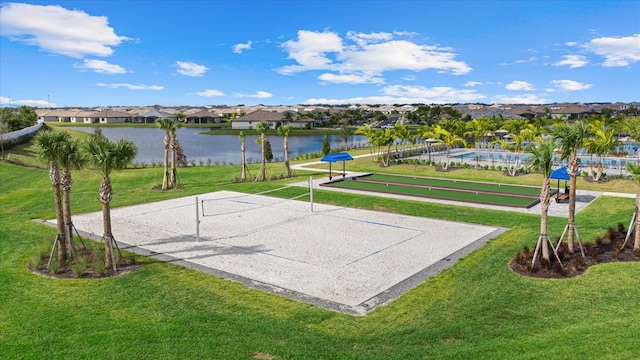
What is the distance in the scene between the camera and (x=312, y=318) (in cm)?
923

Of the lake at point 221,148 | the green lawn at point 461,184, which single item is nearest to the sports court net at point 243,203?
the green lawn at point 461,184

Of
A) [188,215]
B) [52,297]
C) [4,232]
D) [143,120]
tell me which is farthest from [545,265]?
[143,120]

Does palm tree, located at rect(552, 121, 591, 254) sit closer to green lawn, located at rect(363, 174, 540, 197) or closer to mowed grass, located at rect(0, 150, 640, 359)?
mowed grass, located at rect(0, 150, 640, 359)

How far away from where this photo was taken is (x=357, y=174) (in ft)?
98.1

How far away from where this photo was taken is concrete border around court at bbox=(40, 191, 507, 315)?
10953 mm

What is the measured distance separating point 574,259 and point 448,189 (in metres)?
12.1

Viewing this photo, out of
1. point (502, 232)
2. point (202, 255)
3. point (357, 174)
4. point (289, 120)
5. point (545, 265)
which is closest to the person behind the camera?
point (545, 265)

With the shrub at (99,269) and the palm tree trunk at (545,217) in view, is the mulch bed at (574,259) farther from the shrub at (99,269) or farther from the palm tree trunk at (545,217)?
the shrub at (99,269)

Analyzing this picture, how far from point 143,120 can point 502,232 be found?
148 metres

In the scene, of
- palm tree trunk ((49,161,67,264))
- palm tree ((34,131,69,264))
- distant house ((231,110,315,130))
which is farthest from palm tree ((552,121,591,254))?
distant house ((231,110,315,130))

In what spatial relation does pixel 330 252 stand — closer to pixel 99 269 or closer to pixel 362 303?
pixel 362 303

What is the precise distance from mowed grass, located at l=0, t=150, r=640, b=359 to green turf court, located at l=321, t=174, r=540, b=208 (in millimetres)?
7912

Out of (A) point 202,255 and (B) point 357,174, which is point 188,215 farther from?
(B) point 357,174

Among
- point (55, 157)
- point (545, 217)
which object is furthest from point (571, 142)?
point (55, 157)
